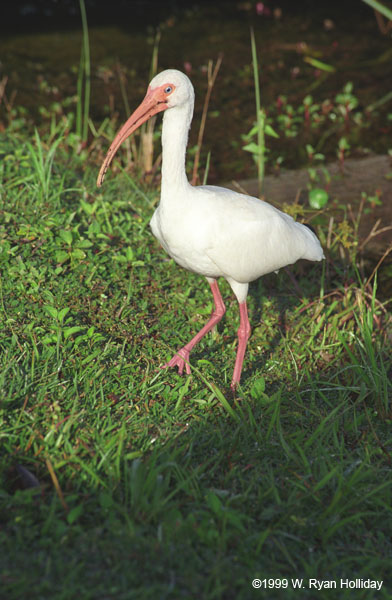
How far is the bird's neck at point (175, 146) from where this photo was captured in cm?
335

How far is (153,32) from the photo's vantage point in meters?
9.45

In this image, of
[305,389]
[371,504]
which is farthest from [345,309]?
[371,504]

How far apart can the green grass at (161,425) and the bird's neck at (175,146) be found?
0.89 m

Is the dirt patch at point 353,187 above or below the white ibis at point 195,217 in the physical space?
below

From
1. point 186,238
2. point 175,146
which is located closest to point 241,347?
point 186,238

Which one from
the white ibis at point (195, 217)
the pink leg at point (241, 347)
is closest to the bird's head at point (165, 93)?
the white ibis at point (195, 217)

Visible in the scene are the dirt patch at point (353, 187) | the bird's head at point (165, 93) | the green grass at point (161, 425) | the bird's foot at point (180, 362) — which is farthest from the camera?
the dirt patch at point (353, 187)

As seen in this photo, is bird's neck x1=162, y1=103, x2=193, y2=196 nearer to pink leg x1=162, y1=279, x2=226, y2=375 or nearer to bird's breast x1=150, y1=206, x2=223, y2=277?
bird's breast x1=150, y1=206, x2=223, y2=277

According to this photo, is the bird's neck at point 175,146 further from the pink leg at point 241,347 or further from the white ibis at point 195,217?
the pink leg at point 241,347

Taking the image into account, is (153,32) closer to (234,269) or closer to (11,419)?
(234,269)

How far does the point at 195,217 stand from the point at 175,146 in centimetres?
39

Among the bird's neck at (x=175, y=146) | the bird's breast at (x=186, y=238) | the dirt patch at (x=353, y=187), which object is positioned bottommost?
the dirt patch at (x=353, y=187)

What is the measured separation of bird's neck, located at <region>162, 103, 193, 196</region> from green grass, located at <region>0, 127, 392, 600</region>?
2.91 ft

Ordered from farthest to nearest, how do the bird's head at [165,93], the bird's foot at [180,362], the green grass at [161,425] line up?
1. the bird's foot at [180,362]
2. the bird's head at [165,93]
3. the green grass at [161,425]
